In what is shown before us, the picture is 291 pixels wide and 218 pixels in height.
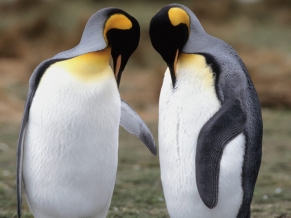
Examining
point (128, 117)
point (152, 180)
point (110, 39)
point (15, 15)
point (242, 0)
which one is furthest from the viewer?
point (242, 0)

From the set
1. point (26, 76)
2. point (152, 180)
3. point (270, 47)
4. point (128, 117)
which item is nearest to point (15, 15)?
point (26, 76)

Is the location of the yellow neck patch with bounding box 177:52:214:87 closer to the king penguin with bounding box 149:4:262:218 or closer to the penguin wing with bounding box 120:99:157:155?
the king penguin with bounding box 149:4:262:218

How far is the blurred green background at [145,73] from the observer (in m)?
5.06

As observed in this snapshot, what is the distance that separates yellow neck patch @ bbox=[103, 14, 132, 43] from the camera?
356cm

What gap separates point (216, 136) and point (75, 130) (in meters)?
0.77

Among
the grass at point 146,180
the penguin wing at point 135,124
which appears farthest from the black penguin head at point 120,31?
the grass at point 146,180

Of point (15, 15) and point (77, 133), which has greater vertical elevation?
point (77, 133)

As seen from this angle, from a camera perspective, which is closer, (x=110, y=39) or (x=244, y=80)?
(x=244, y=80)

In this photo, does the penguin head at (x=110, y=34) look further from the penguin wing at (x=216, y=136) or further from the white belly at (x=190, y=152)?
the penguin wing at (x=216, y=136)

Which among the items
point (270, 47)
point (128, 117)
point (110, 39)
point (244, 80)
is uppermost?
point (110, 39)

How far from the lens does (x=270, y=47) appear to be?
16344 millimetres

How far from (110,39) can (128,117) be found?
0.63 meters

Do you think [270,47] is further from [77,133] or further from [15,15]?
[77,133]

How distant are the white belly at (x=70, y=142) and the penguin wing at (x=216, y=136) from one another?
0.57 m
